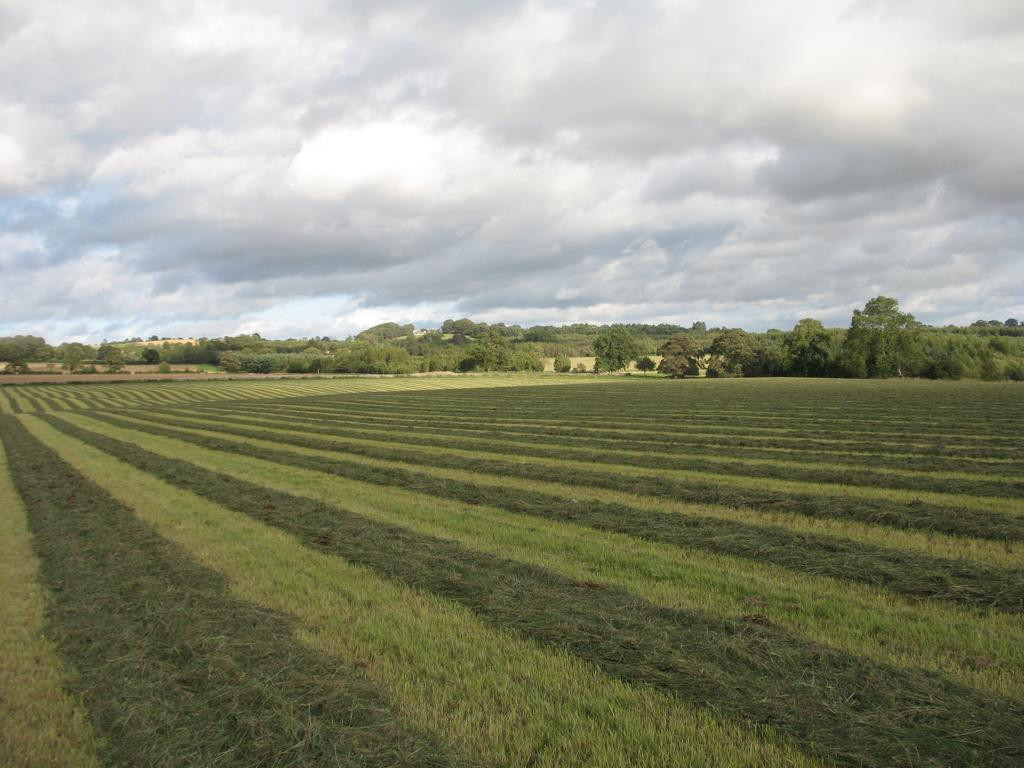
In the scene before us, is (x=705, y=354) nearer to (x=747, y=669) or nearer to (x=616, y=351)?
(x=616, y=351)

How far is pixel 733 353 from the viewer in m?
102

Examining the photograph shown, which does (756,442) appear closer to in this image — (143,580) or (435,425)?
(435,425)

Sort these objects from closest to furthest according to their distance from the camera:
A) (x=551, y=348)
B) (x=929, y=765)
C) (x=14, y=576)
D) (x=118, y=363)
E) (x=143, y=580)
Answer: (x=929, y=765), (x=143, y=580), (x=14, y=576), (x=118, y=363), (x=551, y=348)

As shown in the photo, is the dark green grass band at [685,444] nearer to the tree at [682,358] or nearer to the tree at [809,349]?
the tree at [809,349]

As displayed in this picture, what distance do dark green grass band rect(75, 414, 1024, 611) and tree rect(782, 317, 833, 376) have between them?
9310 centimetres

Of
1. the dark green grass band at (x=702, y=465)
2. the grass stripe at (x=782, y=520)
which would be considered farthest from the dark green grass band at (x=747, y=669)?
the dark green grass band at (x=702, y=465)

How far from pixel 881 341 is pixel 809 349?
38.8 feet

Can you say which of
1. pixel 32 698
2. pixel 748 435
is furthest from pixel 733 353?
pixel 32 698

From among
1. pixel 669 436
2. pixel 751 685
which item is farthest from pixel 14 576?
pixel 669 436

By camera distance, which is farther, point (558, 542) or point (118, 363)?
point (118, 363)

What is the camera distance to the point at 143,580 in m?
7.28

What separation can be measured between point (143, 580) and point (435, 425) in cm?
2100

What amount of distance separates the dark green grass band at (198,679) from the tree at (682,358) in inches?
4300

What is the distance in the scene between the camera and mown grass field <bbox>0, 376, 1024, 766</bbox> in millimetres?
3959
